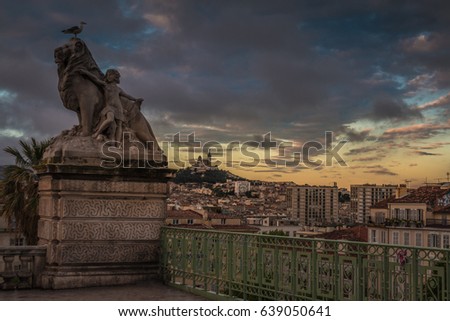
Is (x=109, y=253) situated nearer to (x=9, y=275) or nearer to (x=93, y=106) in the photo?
(x=9, y=275)

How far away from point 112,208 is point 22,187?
46.0ft

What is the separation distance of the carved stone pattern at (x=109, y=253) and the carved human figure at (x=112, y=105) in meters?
1.72

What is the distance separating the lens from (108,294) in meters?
8.88

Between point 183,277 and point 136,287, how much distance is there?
759mm

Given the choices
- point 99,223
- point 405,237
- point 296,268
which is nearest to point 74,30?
point 99,223

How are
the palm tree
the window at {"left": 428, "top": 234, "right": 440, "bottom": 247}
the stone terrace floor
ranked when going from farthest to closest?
1. the window at {"left": 428, "top": 234, "right": 440, "bottom": 247}
2. the palm tree
3. the stone terrace floor

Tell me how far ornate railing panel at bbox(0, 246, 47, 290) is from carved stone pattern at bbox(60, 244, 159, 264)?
425mm

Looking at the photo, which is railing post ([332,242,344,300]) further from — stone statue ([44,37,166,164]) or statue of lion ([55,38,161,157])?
statue of lion ([55,38,161,157])

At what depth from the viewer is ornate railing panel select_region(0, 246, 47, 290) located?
9188mm

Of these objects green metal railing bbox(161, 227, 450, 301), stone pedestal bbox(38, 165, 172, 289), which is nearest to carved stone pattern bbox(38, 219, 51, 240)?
stone pedestal bbox(38, 165, 172, 289)

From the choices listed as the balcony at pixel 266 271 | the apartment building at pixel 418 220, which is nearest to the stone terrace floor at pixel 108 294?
the balcony at pixel 266 271

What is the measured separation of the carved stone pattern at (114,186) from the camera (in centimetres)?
943

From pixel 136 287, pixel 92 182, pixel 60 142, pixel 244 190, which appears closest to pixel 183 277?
pixel 136 287

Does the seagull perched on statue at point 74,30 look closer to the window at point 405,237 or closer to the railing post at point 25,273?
the railing post at point 25,273
